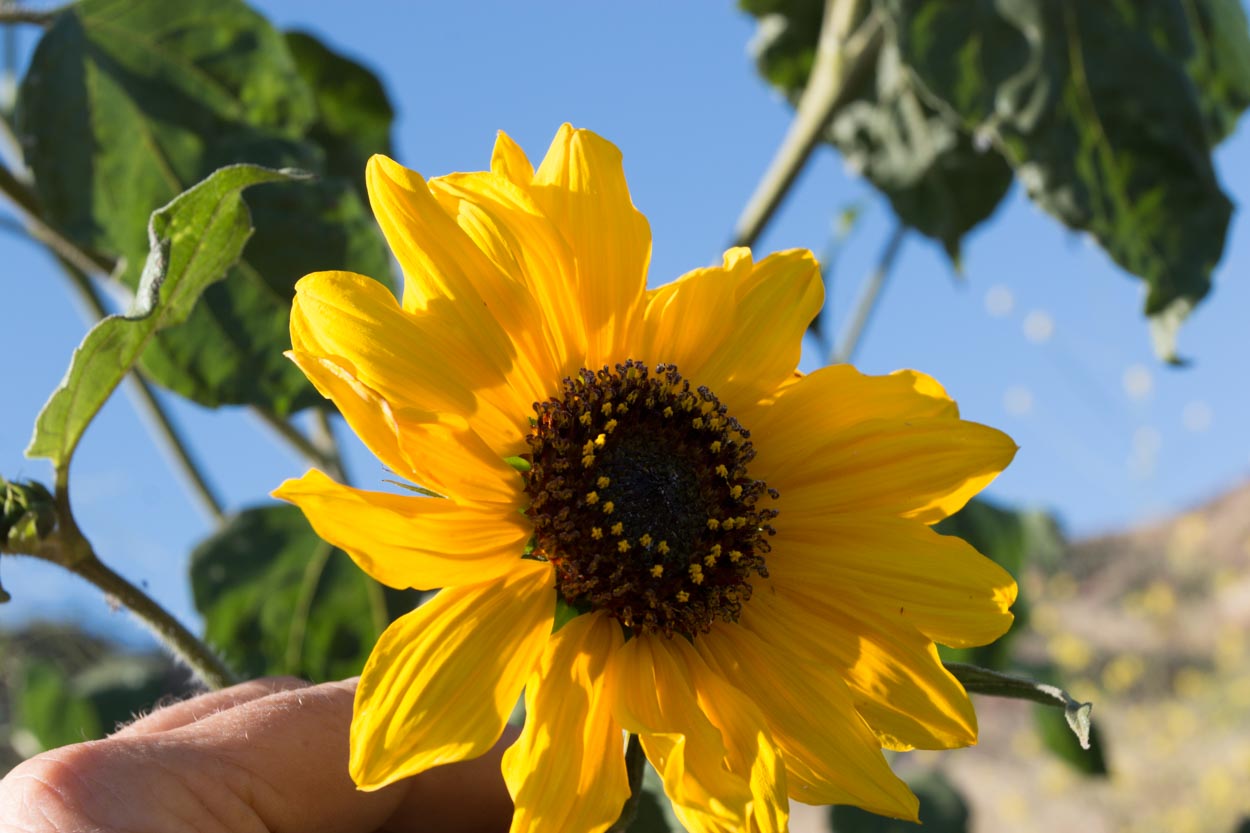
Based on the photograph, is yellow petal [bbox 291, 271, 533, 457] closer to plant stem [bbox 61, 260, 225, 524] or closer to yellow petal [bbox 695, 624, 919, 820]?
yellow petal [bbox 695, 624, 919, 820]

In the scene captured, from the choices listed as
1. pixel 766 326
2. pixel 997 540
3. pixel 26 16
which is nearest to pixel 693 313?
pixel 766 326

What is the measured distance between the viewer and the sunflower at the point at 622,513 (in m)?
0.84

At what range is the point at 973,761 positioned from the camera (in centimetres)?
742

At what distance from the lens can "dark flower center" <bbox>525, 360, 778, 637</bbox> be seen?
988mm

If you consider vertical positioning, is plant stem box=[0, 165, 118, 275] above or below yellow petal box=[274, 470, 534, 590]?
above

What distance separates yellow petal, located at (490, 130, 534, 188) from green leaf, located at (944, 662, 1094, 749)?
51 centimetres

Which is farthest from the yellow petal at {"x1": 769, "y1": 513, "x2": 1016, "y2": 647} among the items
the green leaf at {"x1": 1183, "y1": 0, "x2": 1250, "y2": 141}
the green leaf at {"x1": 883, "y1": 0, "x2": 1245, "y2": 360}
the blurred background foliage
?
the green leaf at {"x1": 1183, "y1": 0, "x2": 1250, "y2": 141}

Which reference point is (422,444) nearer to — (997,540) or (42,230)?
(42,230)

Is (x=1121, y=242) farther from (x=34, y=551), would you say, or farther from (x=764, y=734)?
(x=34, y=551)

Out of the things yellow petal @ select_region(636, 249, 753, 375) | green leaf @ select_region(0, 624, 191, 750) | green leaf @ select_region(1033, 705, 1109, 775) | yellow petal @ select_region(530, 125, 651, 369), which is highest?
yellow petal @ select_region(530, 125, 651, 369)

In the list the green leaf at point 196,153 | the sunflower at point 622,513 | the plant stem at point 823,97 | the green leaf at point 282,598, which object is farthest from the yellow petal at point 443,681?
the plant stem at point 823,97

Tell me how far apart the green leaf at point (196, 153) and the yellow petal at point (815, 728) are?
52cm

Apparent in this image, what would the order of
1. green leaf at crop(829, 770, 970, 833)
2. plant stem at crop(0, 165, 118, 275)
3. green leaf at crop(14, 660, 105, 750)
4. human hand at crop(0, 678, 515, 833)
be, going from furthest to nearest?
green leaf at crop(14, 660, 105, 750), green leaf at crop(829, 770, 970, 833), plant stem at crop(0, 165, 118, 275), human hand at crop(0, 678, 515, 833)

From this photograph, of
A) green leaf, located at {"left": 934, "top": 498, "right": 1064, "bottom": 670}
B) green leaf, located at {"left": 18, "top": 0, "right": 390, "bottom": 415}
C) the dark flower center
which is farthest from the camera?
green leaf, located at {"left": 934, "top": 498, "right": 1064, "bottom": 670}
